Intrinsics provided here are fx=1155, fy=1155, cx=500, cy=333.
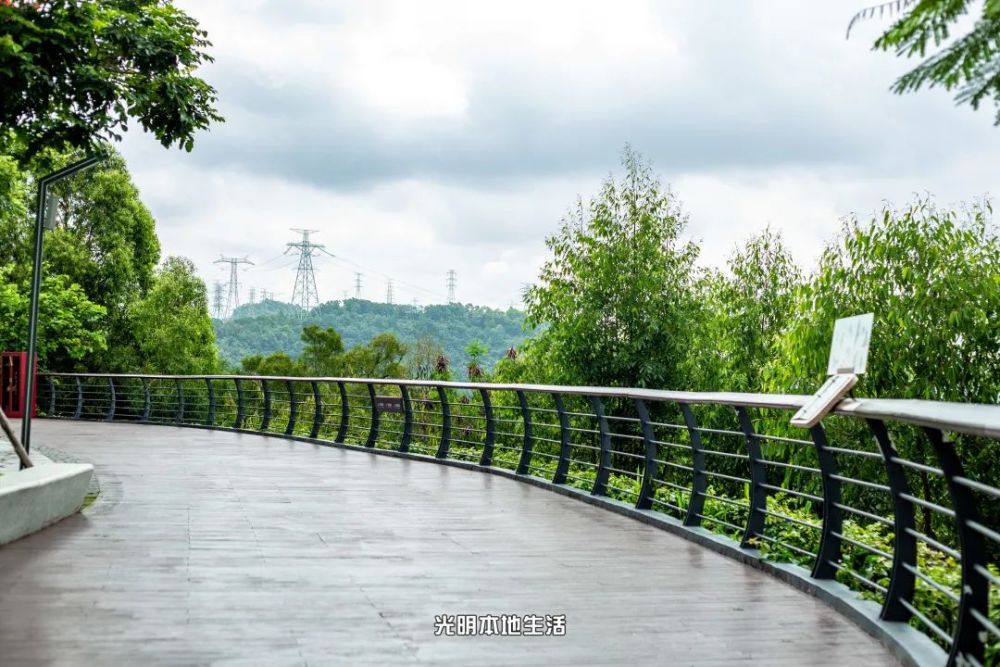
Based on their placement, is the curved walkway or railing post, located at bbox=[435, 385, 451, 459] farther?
railing post, located at bbox=[435, 385, 451, 459]

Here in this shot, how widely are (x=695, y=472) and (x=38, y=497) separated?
188 inches

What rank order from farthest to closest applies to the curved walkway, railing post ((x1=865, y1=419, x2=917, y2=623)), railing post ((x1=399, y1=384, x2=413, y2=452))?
railing post ((x1=399, y1=384, x2=413, y2=452)) < railing post ((x1=865, y1=419, x2=917, y2=623)) < the curved walkway

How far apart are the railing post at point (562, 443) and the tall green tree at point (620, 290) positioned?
16.3 metres

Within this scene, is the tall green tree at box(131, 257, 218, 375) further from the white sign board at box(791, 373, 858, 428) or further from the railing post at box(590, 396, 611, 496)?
the white sign board at box(791, 373, 858, 428)

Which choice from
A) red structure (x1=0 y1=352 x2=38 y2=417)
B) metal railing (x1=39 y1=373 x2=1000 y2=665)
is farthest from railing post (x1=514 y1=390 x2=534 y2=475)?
red structure (x1=0 y1=352 x2=38 y2=417)

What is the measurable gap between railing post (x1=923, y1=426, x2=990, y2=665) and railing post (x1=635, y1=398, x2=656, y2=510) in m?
4.51

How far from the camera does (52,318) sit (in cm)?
3269

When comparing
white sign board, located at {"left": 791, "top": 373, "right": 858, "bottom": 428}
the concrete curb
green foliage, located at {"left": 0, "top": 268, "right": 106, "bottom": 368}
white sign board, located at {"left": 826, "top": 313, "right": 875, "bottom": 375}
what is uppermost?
green foliage, located at {"left": 0, "top": 268, "right": 106, "bottom": 368}

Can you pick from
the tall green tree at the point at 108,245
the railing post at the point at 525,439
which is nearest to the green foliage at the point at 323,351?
the tall green tree at the point at 108,245

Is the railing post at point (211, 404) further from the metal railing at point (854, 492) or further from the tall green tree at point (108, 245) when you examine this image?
the tall green tree at point (108, 245)

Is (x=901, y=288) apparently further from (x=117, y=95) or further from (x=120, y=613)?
(x=120, y=613)

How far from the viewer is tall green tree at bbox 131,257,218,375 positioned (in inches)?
1822

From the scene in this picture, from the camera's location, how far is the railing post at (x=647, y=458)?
30.4ft

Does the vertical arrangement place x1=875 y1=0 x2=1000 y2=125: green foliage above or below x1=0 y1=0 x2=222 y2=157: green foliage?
below
